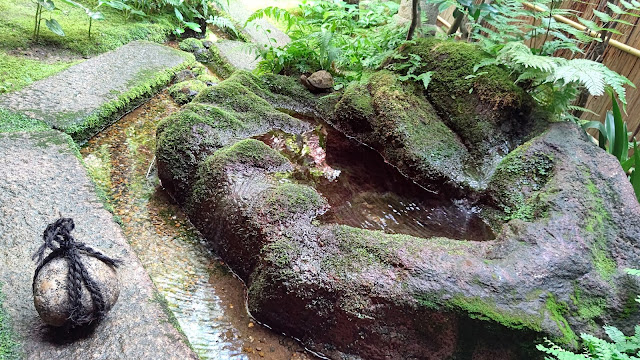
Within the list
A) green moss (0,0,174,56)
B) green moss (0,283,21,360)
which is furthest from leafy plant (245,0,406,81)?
green moss (0,283,21,360)

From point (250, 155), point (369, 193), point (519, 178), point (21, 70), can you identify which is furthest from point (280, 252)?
point (21, 70)

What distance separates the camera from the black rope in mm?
1692

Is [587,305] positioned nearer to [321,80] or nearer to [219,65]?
[321,80]

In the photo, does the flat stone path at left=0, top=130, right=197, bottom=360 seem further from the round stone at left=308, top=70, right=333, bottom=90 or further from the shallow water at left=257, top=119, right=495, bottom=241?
the round stone at left=308, top=70, right=333, bottom=90

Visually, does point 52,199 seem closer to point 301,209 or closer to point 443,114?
point 301,209

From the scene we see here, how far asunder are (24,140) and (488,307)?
3164 mm

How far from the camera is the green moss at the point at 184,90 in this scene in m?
4.34

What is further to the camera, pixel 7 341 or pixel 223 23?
pixel 223 23

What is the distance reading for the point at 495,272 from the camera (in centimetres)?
213

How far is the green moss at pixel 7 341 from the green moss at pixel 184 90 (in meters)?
2.87

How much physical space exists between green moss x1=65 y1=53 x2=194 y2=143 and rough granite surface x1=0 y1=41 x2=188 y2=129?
1cm

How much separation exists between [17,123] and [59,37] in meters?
2.03

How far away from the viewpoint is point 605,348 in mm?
1780

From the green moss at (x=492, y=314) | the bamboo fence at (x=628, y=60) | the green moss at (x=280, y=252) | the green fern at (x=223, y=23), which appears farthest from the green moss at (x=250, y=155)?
the bamboo fence at (x=628, y=60)
